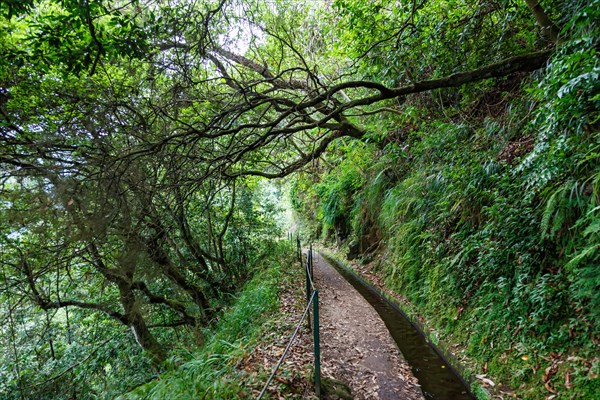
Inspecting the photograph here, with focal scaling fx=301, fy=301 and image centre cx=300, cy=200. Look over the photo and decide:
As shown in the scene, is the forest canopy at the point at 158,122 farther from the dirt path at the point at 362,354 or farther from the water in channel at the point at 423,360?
the dirt path at the point at 362,354

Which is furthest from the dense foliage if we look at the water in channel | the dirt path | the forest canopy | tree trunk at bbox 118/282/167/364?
tree trunk at bbox 118/282/167/364

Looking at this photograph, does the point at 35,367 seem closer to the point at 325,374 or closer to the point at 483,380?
the point at 325,374

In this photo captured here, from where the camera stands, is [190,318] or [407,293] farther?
[190,318]

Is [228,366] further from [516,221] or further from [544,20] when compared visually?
[544,20]

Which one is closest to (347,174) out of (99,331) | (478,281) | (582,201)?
(478,281)

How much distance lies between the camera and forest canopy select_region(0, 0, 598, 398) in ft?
12.7

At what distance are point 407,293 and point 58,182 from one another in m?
7.09

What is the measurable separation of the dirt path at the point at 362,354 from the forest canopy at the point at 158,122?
288 centimetres

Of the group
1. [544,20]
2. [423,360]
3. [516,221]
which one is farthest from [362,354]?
[544,20]

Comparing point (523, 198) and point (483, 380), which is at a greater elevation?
point (523, 198)

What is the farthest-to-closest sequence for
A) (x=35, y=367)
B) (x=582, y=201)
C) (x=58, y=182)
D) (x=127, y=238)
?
1. (x=35, y=367)
2. (x=127, y=238)
3. (x=58, y=182)
4. (x=582, y=201)

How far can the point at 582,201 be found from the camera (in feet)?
11.6

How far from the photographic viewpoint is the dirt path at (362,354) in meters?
4.14

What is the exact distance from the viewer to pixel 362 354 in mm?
5020
